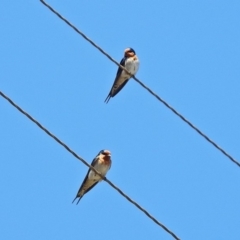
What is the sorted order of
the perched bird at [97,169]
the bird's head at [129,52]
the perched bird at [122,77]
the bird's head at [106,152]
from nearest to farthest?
1. the perched bird at [97,169]
2. the bird's head at [106,152]
3. the perched bird at [122,77]
4. the bird's head at [129,52]

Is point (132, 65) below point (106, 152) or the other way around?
the other way around

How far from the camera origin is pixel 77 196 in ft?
45.9

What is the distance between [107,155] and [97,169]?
414mm

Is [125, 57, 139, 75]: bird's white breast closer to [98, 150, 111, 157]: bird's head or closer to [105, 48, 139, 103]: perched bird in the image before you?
[105, 48, 139, 103]: perched bird

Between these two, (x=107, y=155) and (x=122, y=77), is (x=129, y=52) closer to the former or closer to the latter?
(x=122, y=77)

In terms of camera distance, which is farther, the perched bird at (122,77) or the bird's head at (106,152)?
the perched bird at (122,77)

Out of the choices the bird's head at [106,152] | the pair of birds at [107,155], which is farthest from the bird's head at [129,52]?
the bird's head at [106,152]

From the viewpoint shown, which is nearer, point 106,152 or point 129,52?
point 106,152

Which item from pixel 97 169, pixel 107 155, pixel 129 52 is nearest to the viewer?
pixel 97 169

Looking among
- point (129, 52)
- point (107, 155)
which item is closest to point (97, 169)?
point (107, 155)

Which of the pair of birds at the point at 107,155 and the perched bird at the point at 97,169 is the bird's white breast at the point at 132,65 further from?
the perched bird at the point at 97,169

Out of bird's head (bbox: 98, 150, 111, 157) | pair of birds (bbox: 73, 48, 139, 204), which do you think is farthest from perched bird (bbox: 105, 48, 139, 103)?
bird's head (bbox: 98, 150, 111, 157)

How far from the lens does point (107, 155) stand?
14.3 m

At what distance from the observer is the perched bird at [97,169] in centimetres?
1378
